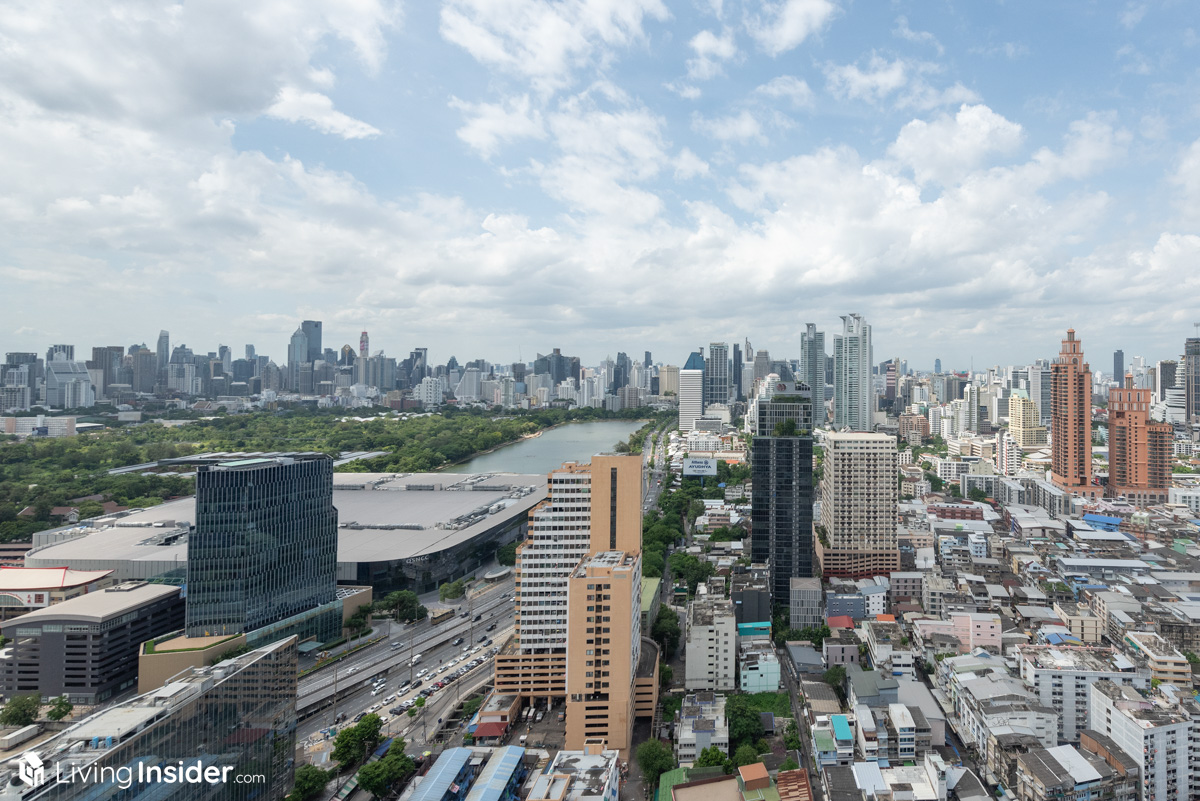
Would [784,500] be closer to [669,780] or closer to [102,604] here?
[669,780]

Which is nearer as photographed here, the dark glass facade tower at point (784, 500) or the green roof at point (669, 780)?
the green roof at point (669, 780)

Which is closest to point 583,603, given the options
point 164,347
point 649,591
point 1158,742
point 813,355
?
point 649,591

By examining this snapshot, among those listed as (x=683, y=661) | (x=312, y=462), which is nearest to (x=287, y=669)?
(x=312, y=462)

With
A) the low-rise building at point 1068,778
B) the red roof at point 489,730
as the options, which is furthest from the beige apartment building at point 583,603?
the low-rise building at point 1068,778

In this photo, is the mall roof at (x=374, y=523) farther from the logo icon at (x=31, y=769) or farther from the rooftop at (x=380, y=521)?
the logo icon at (x=31, y=769)

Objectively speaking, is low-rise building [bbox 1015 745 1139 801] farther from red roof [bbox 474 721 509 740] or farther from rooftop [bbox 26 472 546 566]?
rooftop [bbox 26 472 546 566]

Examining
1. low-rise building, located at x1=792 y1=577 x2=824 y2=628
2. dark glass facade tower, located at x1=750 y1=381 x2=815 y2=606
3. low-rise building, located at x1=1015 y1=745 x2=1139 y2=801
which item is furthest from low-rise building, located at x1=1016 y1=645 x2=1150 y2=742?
dark glass facade tower, located at x1=750 y1=381 x2=815 y2=606

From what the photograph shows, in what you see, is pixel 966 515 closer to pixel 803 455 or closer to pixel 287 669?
pixel 803 455
